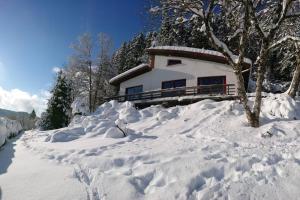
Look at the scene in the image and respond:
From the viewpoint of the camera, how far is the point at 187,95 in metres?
21.3

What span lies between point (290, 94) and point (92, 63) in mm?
25048

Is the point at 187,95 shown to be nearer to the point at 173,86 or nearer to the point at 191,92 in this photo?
the point at 191,92

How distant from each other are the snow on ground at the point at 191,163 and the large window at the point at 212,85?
8749mm

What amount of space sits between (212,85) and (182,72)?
4.06 m

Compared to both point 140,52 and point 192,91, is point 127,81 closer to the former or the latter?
point 192,91

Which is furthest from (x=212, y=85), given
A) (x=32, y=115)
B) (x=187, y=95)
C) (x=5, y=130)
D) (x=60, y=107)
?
(x=32, y=115)

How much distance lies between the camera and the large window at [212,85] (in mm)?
21438

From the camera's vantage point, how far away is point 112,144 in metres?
10.1

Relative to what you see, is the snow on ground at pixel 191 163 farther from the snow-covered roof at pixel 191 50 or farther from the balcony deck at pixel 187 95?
the snow-covered roof at pixel 191 50

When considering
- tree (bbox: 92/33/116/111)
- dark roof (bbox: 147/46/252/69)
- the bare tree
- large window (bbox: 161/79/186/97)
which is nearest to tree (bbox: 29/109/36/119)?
tree (bbox: 92/33/116/111)

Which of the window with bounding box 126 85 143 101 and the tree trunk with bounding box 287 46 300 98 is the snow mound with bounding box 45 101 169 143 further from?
the tree trunk with bounding box 287 46 300 98

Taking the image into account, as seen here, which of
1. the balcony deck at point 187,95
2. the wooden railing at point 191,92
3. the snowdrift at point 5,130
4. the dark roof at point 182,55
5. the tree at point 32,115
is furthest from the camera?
the tree at point 32,115

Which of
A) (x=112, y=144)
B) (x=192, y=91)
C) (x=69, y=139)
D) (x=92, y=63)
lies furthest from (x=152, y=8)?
(x=92, y=63)

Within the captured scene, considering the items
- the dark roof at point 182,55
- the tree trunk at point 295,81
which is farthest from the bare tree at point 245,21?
the dark roof at point 182,55
